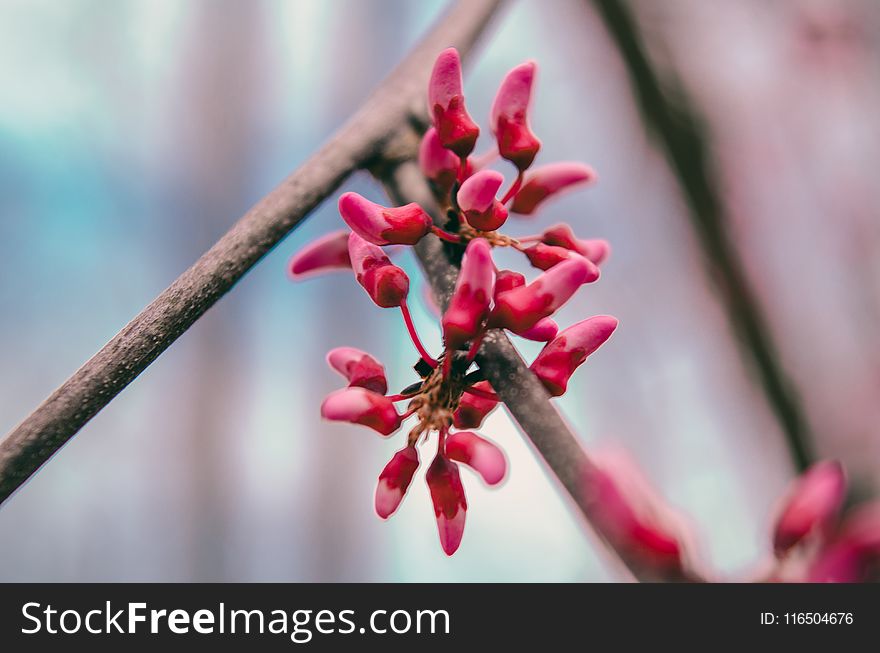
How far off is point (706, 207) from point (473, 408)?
636 mm

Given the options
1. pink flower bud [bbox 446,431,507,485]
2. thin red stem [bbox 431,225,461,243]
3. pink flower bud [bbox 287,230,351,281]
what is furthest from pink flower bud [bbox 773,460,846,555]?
pink flower bud [bbox 287,230,351,281]

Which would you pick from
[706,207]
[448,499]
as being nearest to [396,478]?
[448,499]

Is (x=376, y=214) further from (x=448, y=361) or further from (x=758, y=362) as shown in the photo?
(x=758, y=362)

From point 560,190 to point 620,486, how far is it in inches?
11.1

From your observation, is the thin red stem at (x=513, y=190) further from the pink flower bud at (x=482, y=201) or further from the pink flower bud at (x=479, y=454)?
the pink flower bud at (x=479, y=454)

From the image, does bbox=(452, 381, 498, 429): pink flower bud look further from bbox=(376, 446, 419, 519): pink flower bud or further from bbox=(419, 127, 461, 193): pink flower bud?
bbox=(419, 127, 461, 193): pink flower bud

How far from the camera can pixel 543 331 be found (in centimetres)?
50

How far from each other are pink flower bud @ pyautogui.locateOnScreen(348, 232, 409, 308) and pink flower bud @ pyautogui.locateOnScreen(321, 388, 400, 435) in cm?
7

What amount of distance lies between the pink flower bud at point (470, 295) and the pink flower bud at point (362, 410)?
7cm

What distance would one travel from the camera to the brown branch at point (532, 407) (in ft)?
1.34

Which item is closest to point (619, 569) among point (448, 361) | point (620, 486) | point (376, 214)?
point (620, 486)

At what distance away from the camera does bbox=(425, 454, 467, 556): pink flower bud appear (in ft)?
1.56

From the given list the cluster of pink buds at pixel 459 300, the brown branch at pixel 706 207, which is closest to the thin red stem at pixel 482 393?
the cluster of pink buds at pixel 459 300
